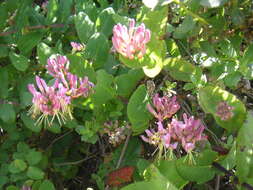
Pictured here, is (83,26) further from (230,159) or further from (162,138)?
(230,159)

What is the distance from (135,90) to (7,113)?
43 centimetres

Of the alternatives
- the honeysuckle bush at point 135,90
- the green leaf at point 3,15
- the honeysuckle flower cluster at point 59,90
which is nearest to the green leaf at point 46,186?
the honeysuckle bush at point 135,90

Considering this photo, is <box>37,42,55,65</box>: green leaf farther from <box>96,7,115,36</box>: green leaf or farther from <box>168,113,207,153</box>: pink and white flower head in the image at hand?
<box>168,113,207,153</box>: pink and white flower head

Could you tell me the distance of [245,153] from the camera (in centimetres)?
85

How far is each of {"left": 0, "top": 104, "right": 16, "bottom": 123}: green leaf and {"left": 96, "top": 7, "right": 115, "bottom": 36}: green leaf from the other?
1.15 ft

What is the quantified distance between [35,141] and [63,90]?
0.66 metres

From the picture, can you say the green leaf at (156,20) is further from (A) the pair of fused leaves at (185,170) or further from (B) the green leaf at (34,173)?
(B) the green leaf at (34,173)

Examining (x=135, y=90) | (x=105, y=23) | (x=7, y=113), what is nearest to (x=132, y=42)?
(x=135, y=90)

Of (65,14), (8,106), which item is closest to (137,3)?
(65,14)

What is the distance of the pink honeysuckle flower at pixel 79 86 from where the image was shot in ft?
3.24

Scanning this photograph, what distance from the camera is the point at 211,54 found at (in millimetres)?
1132

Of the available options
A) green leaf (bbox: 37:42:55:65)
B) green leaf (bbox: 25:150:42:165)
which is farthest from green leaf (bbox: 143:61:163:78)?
green leaf (bbox: 25:150:42:165)

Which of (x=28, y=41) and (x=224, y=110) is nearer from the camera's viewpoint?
(x=224, y=110)

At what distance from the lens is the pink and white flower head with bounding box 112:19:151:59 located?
0.88m
